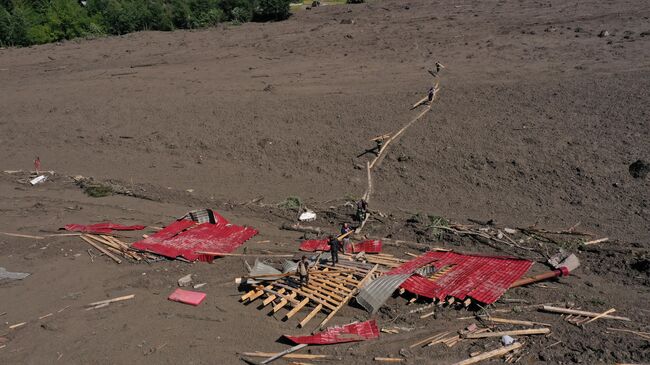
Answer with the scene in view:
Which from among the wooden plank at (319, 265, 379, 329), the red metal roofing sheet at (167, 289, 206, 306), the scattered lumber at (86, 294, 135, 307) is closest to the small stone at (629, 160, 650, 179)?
the wooden plank at (319, 265, 379, 329)

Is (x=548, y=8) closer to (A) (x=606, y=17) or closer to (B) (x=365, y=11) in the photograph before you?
(A) (x=606, y=17)

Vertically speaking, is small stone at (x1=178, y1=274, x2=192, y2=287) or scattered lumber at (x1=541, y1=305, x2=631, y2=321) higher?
scattered lumber at (x1=541, y1=305, x2=631, y2=321)

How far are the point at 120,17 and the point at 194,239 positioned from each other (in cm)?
3008

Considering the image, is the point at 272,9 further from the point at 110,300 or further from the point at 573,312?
the point at 573,312

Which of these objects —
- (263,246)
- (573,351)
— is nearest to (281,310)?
(263,246)

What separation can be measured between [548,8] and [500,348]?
80.9ft

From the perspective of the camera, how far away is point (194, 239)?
15.2 meters

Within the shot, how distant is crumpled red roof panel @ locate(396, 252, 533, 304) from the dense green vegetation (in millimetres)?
27179

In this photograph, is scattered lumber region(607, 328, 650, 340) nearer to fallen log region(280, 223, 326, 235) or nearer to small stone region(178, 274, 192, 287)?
fallen log region(280, 223, 326, 235)

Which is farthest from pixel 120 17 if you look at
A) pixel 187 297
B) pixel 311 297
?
pixel 311 297

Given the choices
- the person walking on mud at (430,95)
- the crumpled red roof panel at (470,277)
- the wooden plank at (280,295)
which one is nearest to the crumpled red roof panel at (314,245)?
the wooden plank at (280,295)

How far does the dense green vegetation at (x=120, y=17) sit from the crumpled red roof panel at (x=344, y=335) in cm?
2901

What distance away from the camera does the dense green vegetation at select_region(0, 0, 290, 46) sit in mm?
36781

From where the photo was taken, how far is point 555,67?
21.2 m
